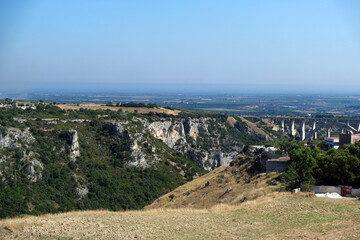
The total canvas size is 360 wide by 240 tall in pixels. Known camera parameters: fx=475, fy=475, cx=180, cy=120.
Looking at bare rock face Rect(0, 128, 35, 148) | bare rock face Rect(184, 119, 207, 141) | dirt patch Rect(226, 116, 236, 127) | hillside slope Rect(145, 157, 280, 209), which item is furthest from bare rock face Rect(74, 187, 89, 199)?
dirt patch Rect(226, 116, 236, 127)

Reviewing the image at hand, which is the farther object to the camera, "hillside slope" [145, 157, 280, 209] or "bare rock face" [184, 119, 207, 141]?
"bare rock face" [184, 119, 207, 141]

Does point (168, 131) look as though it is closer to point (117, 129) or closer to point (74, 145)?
point (117, 129)

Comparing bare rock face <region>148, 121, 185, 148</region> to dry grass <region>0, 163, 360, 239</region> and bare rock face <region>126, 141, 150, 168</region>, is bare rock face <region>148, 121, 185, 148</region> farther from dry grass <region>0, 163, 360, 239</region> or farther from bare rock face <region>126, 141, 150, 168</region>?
dry grass <region>0, 163, 360, 239</region>

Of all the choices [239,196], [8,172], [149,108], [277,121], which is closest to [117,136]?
[8,172]

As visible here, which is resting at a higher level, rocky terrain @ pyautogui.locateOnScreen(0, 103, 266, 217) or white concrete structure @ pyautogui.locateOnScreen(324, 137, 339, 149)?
white concrete structure @ pyautogui.locateOnScreen(324, 137, 339, 149)

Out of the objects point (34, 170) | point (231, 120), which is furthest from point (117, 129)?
point (231, 120)

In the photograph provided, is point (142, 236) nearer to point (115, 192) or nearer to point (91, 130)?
point (115, 192)
